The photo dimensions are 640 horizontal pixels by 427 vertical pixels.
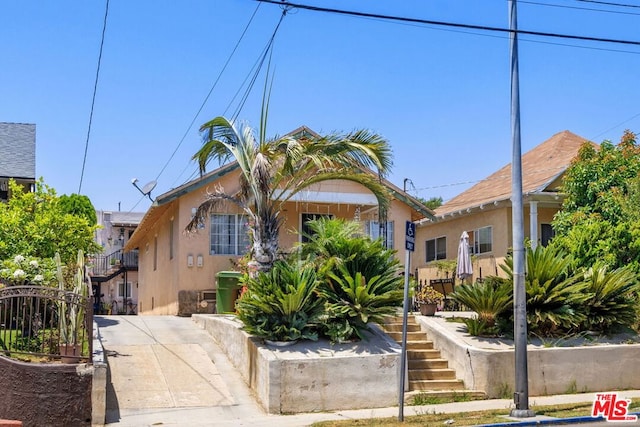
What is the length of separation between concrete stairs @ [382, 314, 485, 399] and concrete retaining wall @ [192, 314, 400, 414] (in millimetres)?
675

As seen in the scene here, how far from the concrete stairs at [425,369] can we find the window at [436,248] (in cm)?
1195

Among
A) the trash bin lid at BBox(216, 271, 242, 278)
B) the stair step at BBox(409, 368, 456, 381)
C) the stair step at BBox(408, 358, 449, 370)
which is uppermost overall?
the trash bin lid at BBox(216, 271, 242, 278)

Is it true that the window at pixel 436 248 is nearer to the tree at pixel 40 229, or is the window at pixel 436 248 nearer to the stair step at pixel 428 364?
the stair step at pixel 428 364

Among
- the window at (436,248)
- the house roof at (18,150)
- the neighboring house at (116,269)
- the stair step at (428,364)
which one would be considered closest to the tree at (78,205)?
the house roof at (18,150)

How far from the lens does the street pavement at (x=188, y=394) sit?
11414 millimetres

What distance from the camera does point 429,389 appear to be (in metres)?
13.2

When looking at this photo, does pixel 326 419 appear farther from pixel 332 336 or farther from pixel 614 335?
pixel 614 335

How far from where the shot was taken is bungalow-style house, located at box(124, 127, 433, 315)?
20172 mm

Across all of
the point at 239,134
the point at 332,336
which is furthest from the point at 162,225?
the point at 332,336

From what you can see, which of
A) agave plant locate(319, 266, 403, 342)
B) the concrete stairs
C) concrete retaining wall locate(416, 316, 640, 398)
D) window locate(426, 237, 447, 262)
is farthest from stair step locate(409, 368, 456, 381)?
window locate(426, 237, 447, 262)

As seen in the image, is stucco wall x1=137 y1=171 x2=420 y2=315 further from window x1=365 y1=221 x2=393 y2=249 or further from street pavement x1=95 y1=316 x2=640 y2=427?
street pavement x1=95 y1=316 x2=640 y2=427

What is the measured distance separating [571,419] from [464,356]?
267 centimetres

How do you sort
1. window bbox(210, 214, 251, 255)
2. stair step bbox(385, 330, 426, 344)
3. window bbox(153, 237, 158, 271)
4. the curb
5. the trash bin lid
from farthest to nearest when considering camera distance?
window bbox(153, 237, 158, 271), window bbox(210, 214, 251, 255), the trash bin lid, stair step bbox(385, 330, 426, 344), the curb

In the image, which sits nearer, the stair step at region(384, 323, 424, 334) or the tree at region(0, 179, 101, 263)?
the stair step at region(384, 323, 424, 334)
